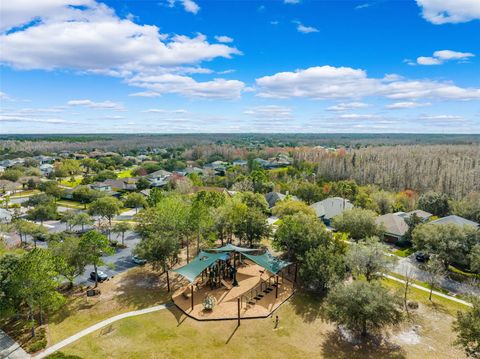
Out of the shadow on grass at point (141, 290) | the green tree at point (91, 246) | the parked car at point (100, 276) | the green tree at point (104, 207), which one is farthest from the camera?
the green tree at point (104, 207)

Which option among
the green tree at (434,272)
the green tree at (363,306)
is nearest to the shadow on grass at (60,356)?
the green tree at (363,306)

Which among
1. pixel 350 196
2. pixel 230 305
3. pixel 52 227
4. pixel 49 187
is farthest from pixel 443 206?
pixel 49 187

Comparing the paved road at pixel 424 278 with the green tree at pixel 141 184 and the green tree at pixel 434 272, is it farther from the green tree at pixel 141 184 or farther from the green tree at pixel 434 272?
the green tree at pixel 141 184

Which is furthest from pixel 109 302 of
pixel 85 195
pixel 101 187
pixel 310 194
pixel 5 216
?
pixel 101 187

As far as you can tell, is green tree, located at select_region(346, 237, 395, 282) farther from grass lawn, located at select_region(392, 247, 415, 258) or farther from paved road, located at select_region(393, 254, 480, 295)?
grass lawn, located at select_region(392, 247, 415, 258)

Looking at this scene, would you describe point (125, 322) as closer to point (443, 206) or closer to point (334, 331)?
point (334, 331)

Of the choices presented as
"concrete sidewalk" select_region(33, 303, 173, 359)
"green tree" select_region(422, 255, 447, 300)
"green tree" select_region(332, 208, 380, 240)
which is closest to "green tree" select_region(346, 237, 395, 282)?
"green tree" select_region(422, 255, 447, 300)

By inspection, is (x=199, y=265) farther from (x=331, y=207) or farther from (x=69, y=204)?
(x=69, y=204)
